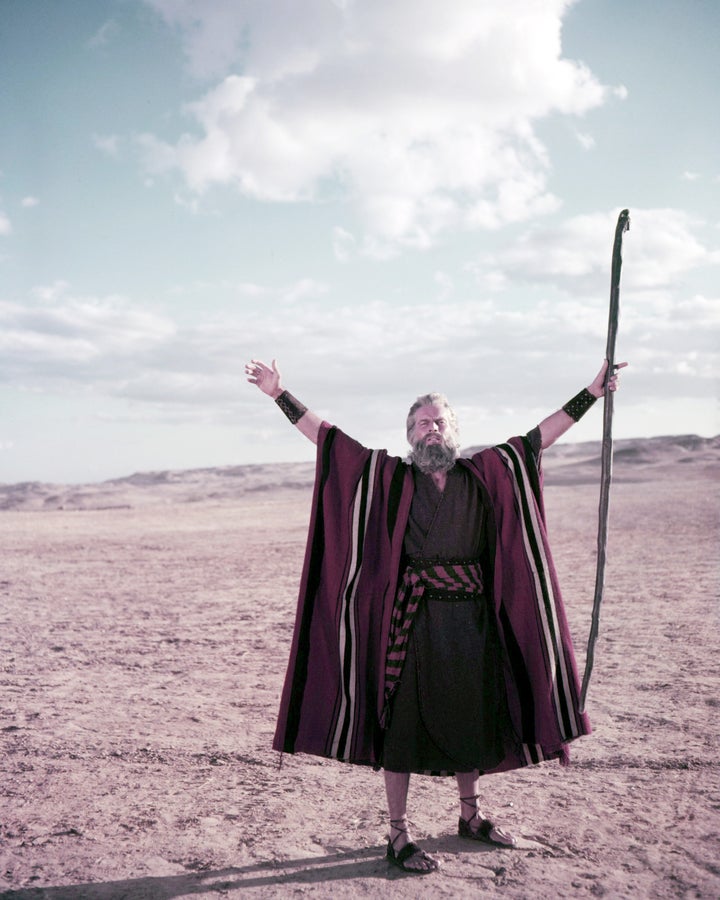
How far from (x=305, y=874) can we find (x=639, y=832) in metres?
1.62

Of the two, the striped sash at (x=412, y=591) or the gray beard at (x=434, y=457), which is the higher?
the gray beard at (x=434, y=457)

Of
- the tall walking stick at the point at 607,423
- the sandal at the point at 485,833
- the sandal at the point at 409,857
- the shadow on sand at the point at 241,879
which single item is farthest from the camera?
the tall walking stick at the point at 607,423

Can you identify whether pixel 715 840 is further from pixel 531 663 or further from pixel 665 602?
pixel 665 602

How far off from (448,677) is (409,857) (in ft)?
2.65

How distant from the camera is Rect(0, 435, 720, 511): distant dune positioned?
44.3 metres

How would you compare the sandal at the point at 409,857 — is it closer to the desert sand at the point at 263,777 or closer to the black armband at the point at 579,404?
the desert sand at the point at 263,777

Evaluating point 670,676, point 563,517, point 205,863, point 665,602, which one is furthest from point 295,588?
point 563,517

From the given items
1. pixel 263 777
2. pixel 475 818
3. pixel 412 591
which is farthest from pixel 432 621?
pixel 263 777

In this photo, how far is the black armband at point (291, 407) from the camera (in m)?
3.87

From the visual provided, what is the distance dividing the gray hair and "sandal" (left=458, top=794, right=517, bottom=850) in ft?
5.77

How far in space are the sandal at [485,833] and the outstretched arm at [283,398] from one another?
194 centimetres

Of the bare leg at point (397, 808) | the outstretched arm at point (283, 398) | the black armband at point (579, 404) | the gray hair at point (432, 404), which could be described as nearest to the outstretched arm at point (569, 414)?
the black armband at point (579, 404)

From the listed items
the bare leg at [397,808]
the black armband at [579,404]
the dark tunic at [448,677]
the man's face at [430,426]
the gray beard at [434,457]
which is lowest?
the bare leg at [397,808]

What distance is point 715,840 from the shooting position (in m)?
3.59
